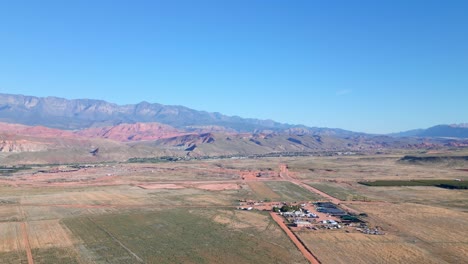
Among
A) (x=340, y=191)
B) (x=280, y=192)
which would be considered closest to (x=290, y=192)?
(x=280, y=192)

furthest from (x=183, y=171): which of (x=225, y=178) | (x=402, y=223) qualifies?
(x=402, y=223)

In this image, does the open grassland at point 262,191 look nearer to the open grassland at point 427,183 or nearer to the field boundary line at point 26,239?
the open grassland at point 427,183

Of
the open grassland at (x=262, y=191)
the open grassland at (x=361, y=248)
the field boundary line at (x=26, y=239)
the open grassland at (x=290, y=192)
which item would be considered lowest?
the field boundary line at (x=26, y=239)

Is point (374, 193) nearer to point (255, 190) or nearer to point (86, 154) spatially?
point (255, 190)

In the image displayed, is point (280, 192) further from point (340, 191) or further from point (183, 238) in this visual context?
point (183, 238)

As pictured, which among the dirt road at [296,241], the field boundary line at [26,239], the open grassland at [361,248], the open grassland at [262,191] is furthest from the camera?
the open grassland at [262,191]

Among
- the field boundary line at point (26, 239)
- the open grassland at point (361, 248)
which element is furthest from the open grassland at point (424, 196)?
the field boundary line at point (26, 239)

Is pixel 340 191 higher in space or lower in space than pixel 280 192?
higher
